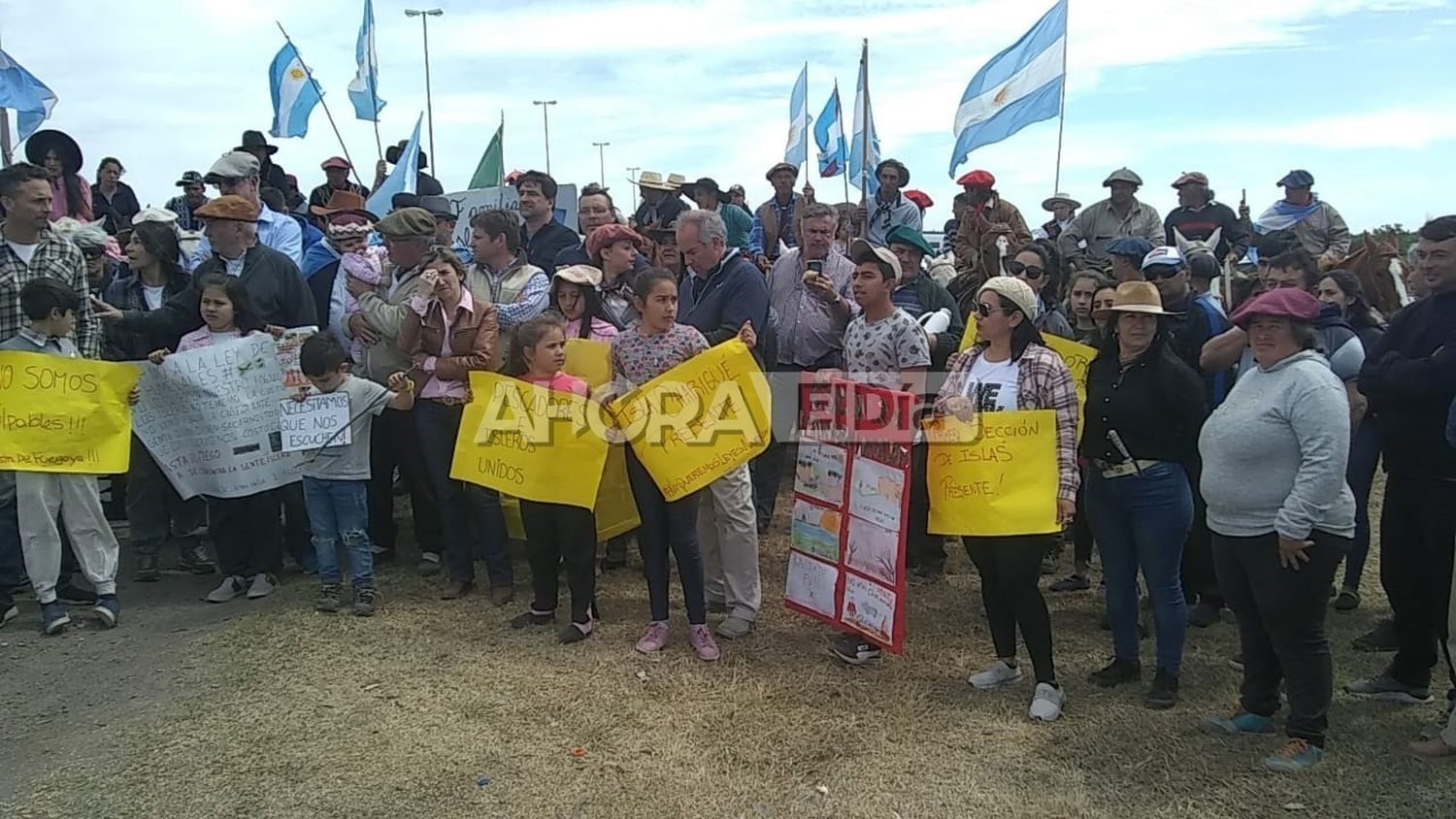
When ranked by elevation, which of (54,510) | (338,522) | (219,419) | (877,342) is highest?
(877,342)

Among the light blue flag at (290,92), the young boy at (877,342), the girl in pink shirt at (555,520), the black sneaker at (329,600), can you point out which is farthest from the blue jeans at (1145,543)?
the light blue flag at (290,92)

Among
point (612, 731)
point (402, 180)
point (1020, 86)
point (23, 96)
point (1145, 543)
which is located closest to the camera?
point (612, 731)

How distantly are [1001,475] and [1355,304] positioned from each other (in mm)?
2968

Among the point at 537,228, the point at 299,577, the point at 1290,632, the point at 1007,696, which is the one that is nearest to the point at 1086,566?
the point at 1007,696

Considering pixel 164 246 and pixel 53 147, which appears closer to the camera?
pixel 164 246

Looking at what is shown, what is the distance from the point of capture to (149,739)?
459 centimetres

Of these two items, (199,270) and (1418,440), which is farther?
(199,270)

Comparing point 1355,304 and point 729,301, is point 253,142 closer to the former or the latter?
point 729,301

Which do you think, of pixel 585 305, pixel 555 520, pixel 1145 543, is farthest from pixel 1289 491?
pixel 585 305

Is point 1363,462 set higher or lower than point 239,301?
lower

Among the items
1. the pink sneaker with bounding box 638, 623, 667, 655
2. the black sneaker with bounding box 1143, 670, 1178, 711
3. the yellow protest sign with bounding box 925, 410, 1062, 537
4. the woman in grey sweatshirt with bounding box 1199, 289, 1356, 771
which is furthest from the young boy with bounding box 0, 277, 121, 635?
the woman in grey sweatshirt with bounding box 1199, 289, 1356, 771

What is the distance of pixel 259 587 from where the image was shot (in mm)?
6566

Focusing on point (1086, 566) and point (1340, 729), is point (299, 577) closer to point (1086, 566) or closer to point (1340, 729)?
point (1086, 566)

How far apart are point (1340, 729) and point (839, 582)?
2.48 metres
